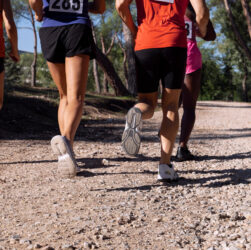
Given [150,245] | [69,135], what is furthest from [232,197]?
[69,135]

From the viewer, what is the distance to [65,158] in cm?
315

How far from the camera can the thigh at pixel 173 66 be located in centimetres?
337

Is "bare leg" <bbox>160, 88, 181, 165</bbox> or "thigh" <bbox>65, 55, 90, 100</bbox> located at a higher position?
"thigh" <bbox>65, 55, 90, 100</bbox>

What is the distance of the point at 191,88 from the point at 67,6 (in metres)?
1.93

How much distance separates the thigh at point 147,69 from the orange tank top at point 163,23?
0.07 meters

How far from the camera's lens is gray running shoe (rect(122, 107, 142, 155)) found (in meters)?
3.18

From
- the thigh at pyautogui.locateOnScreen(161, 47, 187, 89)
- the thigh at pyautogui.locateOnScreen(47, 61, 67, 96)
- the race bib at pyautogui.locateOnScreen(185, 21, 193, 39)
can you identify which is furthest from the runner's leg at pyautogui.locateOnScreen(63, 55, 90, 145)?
the race bib at pyautogui.locateOnScreen(185, 21, 193, 39)

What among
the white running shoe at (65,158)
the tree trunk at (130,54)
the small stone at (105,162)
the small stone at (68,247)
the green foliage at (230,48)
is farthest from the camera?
the green foliage at (230,48)

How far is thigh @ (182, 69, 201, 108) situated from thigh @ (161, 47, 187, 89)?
4.07ft

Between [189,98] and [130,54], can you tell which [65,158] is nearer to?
[189,98]

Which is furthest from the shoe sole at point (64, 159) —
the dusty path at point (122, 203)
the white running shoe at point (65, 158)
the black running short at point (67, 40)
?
the black running short at point (67, 40)

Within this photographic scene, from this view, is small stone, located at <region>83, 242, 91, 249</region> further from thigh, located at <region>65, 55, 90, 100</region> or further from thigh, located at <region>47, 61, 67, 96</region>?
thigh, located at <region>47, 61, 67, 96</region>

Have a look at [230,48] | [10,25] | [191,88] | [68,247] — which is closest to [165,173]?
[191,88]

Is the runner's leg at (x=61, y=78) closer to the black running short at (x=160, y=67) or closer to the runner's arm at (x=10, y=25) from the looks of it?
the runner's arm at (x=10, y=25)
